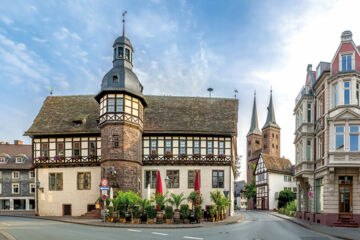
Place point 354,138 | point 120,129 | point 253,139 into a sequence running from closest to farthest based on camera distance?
point 354,138 < point 120,129 < point 253,139

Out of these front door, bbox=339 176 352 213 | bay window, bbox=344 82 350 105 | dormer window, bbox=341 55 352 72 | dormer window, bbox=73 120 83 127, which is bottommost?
front door, bbox=339 176 352 213

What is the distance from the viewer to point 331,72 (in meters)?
28.0

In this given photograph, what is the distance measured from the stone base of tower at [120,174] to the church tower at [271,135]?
77.0 metres

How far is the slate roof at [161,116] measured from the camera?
3819cm

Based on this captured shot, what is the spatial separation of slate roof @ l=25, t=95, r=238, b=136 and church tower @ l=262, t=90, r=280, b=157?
66807 millimetres

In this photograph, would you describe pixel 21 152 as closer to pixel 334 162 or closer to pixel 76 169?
pixel 76 169

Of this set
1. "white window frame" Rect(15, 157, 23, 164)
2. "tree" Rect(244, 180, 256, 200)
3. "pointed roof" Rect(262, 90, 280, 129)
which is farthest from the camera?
"pointed roof" Rect(262, 90, 280, 129)

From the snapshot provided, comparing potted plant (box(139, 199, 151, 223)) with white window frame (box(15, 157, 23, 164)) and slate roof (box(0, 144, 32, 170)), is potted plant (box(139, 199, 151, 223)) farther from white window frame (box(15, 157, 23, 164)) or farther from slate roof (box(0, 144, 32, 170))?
white window frame (box(15, 157, 23, 164))

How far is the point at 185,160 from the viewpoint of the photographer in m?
37.8

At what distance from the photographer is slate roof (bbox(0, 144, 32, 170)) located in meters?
60.3

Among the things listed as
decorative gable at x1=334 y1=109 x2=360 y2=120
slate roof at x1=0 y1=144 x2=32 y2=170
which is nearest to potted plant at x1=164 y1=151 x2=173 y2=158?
decorative gable at x1=334 y1=109 x2=360 y2=120

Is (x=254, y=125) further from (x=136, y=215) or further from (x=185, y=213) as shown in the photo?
(x=136, y=215)

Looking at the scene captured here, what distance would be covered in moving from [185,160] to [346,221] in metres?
16.4

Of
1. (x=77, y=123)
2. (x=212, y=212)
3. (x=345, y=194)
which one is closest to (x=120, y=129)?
(x=77, y=123)
